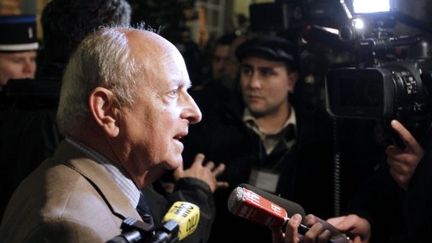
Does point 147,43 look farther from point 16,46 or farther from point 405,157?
point 16,46

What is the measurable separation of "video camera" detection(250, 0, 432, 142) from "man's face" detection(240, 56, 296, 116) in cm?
63

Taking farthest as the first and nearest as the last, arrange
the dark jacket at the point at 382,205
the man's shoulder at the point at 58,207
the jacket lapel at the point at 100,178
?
1. the dark jacket at the point at 382,205
2. the jacket lapel at the point at 100,178
3. the man's shoulder at the point at 58,207

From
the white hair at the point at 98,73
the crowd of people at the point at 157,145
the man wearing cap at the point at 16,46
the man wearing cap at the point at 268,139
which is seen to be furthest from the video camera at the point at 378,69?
the man wearing cap at the point at 16,46

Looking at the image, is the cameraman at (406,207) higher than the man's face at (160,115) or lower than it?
lower

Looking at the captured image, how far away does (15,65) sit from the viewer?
262cm

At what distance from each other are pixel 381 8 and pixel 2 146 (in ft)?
4.26

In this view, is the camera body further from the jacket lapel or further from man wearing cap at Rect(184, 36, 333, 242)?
the jacket lapel

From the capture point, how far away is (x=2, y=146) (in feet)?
6.03

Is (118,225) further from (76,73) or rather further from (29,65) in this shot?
(29,65)

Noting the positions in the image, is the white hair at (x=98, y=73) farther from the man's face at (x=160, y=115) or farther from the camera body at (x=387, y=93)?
the camera body at (x=387, y=93)

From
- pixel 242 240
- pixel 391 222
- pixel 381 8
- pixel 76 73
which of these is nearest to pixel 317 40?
pixel 381 8

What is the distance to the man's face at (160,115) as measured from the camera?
1207 millimetres

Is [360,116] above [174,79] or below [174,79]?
below

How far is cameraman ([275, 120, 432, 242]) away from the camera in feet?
4.81
